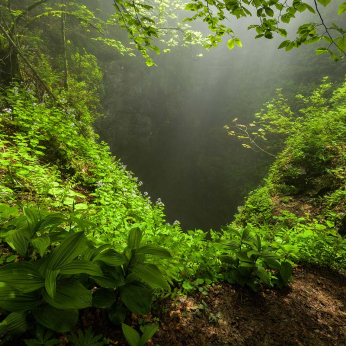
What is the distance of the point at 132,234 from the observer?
5.17 ft

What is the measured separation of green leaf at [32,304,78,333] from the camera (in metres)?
1.08

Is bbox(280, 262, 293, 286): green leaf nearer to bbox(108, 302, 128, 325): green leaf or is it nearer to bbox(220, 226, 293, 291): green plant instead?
bbox(220, 226, 293, 291): green plant

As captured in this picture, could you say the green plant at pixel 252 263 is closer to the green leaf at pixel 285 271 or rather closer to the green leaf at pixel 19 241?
the green leaf at pixel 285 271

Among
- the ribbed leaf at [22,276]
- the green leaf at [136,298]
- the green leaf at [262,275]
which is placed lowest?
the green leaf at [136,298]

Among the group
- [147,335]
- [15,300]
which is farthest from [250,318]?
[15,300]

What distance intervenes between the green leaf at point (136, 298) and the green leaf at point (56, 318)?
32cm

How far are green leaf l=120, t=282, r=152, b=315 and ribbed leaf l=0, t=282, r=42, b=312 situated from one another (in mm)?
519

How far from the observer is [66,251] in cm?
119

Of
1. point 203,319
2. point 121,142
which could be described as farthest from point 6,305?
point 121,142

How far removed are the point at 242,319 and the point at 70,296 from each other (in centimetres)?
169

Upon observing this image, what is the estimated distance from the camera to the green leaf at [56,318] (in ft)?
3.55

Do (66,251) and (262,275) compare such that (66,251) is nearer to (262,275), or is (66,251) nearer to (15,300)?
(15,300)

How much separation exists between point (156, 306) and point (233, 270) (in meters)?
1.04

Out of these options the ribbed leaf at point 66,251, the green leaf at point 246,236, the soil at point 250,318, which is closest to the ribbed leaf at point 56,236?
the ribbed leaf at point 66,251
